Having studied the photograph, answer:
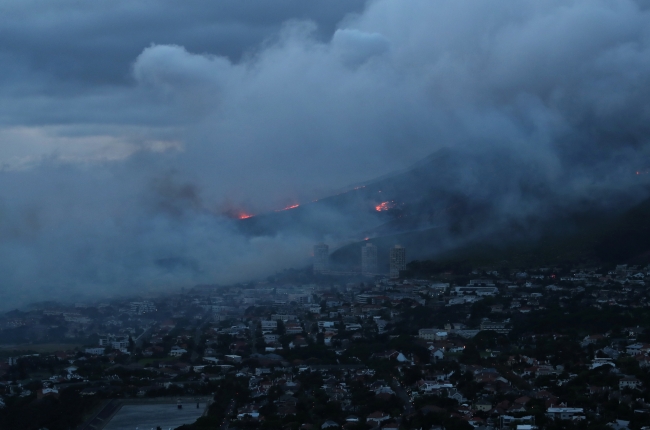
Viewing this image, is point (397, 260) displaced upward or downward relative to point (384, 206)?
downward

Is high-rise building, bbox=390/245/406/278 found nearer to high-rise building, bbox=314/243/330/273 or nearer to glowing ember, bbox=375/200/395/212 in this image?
high-rise building, bbox=314/243/330/273

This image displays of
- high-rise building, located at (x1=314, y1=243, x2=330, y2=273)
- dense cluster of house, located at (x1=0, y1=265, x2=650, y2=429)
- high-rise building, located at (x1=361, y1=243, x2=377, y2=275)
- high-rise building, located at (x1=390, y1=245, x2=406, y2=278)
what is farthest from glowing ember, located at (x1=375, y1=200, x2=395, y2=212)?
dense cluster of house, located at (x1=0, y1=265, x2=650, y2=429)

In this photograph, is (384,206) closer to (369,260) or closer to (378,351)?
(369,260)

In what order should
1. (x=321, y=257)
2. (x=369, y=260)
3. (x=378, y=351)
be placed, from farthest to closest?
1. (x=369, y=260)
2. (x=321, y=257)
3. (x=378, y=351)

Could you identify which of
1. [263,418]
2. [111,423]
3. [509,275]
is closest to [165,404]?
[111,423]

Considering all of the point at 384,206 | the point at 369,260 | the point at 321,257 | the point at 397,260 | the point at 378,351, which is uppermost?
the point at 384,206

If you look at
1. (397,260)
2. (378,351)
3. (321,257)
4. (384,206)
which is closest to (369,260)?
(397,260)

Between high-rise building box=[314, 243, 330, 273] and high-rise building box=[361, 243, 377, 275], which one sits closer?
high-rise building box=[314, 243, 330, 273]

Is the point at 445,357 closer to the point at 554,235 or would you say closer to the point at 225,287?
the point at 225,287

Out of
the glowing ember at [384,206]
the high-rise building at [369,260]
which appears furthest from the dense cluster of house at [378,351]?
the glowing ember at [384,206]
